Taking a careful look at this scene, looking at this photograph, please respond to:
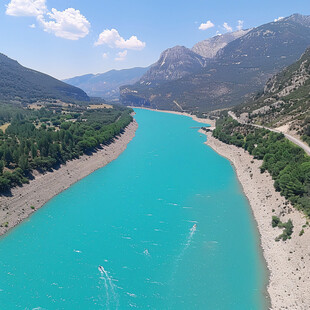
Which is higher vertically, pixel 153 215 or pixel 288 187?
pixel 288 187

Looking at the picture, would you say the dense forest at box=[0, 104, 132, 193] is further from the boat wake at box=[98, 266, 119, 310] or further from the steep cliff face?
the steep cliff face

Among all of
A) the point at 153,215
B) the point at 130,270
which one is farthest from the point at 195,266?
the point at 153,215

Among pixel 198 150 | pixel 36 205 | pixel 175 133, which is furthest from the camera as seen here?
pixel 175 133

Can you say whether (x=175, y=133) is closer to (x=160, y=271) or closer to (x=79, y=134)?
(x=79, y=134)

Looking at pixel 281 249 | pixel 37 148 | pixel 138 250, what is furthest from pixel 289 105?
pixel 37 148

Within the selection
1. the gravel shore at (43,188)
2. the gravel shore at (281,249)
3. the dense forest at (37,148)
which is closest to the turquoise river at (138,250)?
the gravel shore at (281,249)

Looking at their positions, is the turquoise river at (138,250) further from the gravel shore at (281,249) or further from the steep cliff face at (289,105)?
the steep cliff face at (289,105)

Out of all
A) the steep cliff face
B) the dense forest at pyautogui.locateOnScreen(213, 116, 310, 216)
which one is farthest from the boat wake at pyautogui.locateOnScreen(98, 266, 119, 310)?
the steep cliff face

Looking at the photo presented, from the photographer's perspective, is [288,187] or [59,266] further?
[288,187]
